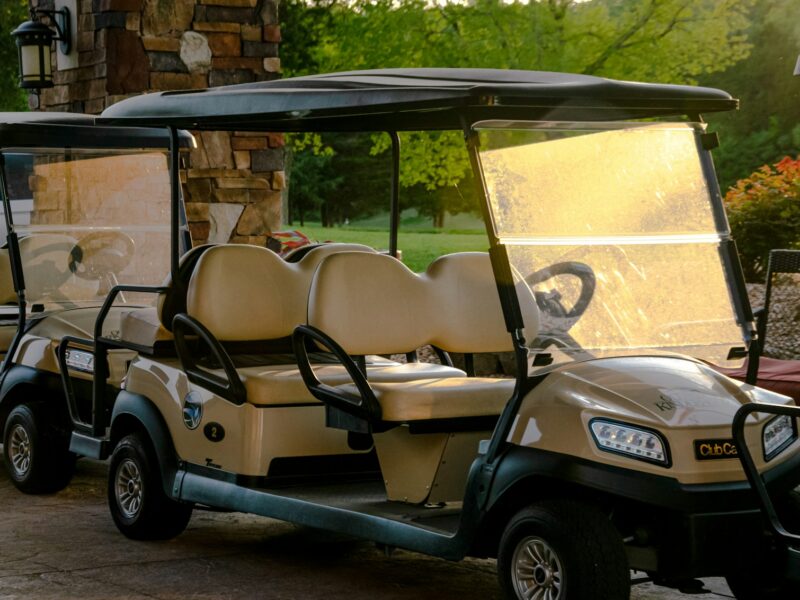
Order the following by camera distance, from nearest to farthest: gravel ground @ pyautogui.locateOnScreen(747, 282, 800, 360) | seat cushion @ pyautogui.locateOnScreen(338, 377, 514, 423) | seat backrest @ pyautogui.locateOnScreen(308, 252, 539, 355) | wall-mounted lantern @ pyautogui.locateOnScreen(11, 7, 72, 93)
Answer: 1. seat cushion @ pyautogui.locateOnScreen(338, 377, 514, 423)
2. seat backrest @ pyautogui.locateOnScreen(308, 252, 539, 355)
3. wall-mounted lantern @ pyautogui.locateOnScreen(11, 7, 72, 93)
4. gravel ground @ pyautogui.locateOnScreen(747, 282, 800, 360)

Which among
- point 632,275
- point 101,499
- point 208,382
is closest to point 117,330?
point 101,499

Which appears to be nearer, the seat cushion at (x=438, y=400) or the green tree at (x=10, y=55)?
the seat cushion at (x=438, y=400)

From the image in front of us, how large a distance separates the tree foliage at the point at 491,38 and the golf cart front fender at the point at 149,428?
16567mm

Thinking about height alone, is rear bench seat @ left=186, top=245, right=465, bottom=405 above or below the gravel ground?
above

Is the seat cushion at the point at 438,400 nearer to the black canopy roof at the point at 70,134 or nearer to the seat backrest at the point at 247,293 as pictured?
the seat backrest at the point at 247,293

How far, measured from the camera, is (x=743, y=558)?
369 centimetres

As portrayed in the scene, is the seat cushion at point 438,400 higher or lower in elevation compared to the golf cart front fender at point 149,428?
higher

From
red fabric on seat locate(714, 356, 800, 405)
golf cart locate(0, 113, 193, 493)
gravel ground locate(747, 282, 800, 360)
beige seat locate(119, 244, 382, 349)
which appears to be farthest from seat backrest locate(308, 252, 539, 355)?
gravel ground locate(747, 282, 800, 360)

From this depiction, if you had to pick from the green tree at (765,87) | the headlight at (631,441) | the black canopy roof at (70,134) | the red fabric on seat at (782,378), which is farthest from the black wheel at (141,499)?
the green tree at (765,87)

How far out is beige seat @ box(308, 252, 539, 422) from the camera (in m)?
4.70

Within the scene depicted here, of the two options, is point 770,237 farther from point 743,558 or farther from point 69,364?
point 743,558

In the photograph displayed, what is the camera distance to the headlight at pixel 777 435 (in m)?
3.93

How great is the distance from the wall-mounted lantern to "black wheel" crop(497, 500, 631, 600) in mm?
7104

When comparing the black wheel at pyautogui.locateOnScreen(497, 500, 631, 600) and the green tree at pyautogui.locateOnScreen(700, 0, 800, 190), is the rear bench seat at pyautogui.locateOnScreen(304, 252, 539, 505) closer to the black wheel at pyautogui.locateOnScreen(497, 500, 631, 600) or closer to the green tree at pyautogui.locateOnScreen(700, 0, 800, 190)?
the black wheel at pyautogui.locateOnScreen(497, 500, 631, 600)
